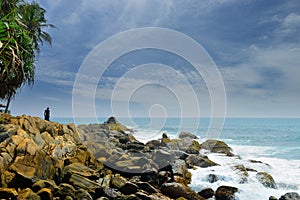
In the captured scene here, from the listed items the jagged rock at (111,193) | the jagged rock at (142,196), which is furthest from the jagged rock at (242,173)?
the jagged rock at (111,193)

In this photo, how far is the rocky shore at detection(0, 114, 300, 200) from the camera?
20.6ft

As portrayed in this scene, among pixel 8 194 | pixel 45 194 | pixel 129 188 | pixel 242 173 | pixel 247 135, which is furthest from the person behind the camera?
pixel 247 135

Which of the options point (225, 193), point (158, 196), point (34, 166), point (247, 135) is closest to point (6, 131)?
point (34, 166)

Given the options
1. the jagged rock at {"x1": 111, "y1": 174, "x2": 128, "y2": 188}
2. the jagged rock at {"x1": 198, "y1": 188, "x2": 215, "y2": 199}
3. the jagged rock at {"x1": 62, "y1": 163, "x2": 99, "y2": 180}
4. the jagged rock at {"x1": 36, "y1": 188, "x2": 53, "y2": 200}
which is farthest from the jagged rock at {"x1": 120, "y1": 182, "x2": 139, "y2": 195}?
the jagged rock at {"x1": 198, "y1": 188, "x2": 215, "y2": 199}

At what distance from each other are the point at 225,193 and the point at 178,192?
2.02 m

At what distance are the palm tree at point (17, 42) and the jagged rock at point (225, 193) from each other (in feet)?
25.1

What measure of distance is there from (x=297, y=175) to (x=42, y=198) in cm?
1257

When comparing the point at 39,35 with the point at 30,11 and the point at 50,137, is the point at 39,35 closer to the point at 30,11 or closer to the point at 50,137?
the point at 30,11

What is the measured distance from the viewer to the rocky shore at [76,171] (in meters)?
6.27

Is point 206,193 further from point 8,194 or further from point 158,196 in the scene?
point 8,194

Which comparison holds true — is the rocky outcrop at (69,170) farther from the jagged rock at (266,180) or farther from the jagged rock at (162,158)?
the jagged rock at (266,180)

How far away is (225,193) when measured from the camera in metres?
8.66

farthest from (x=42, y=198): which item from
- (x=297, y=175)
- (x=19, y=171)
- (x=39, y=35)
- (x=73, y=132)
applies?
(x=39, y=35)

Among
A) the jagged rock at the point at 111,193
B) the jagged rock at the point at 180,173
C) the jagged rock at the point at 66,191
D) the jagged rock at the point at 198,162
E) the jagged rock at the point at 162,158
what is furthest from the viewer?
the jagged rock at the point at 198,162
